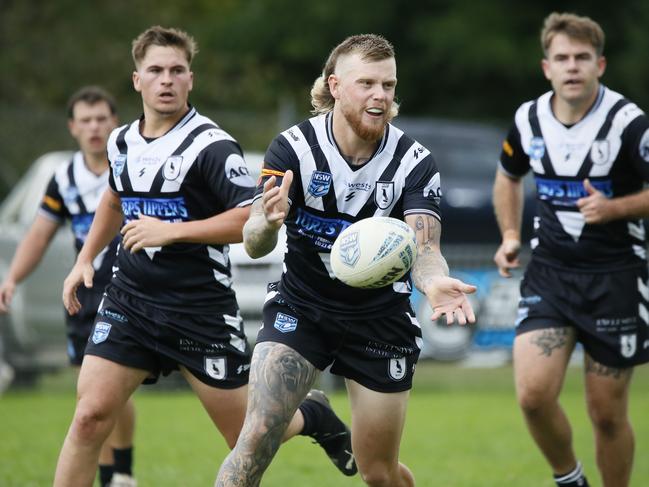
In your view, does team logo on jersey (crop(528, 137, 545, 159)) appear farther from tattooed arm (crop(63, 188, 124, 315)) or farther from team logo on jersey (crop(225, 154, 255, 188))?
tattooed arm (crop(63, 188, 124, 315))

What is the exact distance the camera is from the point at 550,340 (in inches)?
265

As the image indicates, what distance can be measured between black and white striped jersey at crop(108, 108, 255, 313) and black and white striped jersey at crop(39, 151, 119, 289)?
1823 mm

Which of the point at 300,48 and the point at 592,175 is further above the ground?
the point at 300,48

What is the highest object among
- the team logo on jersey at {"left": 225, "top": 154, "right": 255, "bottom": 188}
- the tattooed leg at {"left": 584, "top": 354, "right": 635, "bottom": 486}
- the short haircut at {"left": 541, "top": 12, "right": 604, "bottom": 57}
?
the short haircut at {"left": 541, "top": 12, "right": 604, "bottom": 57}

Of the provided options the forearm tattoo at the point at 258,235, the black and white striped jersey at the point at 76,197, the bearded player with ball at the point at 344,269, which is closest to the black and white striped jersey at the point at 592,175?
the bearded player with ball at the point at 344,269

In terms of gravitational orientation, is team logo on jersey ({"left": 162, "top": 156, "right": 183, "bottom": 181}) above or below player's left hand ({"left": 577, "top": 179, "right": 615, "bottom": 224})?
above

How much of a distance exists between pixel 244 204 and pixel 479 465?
3.78 m

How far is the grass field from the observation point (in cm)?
833

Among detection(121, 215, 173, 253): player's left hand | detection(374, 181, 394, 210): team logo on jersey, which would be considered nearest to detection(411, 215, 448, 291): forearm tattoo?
detection(374, 181, 394, 210): team logo on jersey

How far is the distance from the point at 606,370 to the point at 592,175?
42.1 inches

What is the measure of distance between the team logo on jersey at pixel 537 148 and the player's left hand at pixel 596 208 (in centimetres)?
51

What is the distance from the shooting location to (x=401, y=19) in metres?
24.6

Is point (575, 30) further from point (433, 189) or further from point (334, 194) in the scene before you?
point (334, 194)

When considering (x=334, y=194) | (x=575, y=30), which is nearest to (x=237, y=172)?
(x=334, y=194)
